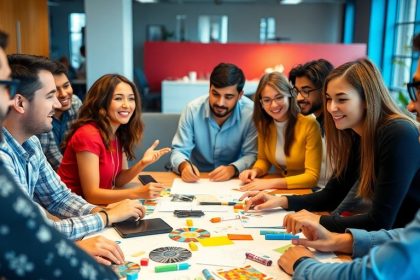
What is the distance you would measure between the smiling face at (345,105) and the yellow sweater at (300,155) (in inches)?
22.1

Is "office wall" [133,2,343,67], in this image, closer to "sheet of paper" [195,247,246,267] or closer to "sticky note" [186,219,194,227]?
"sticky note" [186,219,194,227]

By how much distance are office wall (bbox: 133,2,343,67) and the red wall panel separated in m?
4.31

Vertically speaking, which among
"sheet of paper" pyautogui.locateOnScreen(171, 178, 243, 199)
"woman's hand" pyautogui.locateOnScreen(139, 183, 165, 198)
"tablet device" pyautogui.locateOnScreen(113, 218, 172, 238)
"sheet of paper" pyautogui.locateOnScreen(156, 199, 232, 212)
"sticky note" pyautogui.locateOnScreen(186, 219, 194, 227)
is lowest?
"sheet of paper" pyautogui.locateOnScreen(171, 178, 243, 199)

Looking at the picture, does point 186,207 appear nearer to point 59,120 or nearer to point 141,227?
point 141,227

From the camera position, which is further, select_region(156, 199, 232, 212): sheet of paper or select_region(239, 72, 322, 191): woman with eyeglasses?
select_region(239, 72, 322, 191): woman with eyeglasses

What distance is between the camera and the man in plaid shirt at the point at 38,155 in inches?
62.1

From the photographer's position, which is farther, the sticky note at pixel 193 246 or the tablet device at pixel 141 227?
the tablet device at pixel 141 227

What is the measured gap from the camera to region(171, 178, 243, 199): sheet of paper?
2.20 metres

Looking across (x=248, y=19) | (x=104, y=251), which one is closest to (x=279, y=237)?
(x=104, y=251)

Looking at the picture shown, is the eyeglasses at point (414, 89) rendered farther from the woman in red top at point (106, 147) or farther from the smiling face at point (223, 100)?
the smiling face at point (223, 100)

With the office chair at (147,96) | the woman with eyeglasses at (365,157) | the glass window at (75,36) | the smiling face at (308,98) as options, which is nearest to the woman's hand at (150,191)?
the woman with eyeglasses at (365,157)

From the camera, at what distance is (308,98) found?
243cm

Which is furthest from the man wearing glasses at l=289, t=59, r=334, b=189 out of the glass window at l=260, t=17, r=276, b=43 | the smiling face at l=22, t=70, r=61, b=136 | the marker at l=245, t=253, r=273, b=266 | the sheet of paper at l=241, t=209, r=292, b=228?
the glass window at l=260, t=17, r=276, b=43

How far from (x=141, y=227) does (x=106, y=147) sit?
0.69 m
